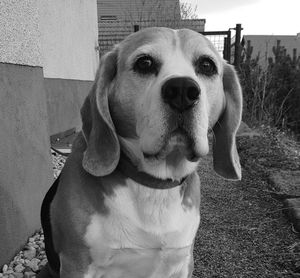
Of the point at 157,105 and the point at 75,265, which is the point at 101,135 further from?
the point at 75,265

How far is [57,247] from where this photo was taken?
1955 millimetres

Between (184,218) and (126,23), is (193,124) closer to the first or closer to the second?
(184,218)

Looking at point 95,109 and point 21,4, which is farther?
point 21,4

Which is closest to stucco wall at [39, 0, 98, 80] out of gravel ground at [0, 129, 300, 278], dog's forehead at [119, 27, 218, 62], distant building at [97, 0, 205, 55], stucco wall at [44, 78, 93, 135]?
stucco wall at [44, 78, 93, 135]

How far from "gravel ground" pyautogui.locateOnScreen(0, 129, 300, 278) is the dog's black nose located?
1567 mm

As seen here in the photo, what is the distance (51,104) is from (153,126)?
4.11m

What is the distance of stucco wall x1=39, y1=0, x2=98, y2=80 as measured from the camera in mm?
5734

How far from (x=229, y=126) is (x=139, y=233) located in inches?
29.6

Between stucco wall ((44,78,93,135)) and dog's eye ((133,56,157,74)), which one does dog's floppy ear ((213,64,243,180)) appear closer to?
dog's eye ((133,56,157,74))

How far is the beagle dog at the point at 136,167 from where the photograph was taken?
173 centimetres

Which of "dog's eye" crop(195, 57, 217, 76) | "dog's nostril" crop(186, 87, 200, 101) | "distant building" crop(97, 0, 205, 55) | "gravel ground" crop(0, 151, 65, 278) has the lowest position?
"gravel ground" crop(0, 151, 65, 278)

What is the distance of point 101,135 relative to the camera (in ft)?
6.13

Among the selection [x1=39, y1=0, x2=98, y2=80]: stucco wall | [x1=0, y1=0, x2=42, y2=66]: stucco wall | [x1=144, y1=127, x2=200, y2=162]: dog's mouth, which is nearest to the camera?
Result: [x1=144, y1=127, x2=200, y2=162]: dog's mouth

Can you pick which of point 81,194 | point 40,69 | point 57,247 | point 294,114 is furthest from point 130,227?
point 294,114
